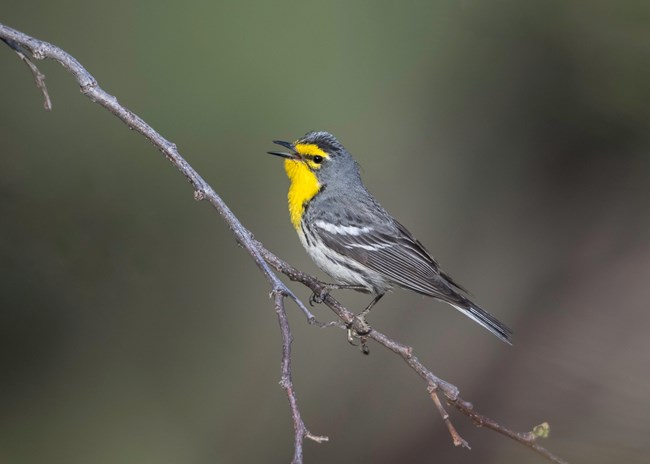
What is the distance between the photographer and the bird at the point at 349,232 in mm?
3895

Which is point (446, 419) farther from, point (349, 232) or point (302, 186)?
point (302, 186)

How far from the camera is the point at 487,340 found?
6.22m

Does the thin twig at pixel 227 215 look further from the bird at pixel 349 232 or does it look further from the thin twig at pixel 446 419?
the bird at pixel 349 232

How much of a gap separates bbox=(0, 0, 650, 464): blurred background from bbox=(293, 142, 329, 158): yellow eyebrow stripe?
5.12ft

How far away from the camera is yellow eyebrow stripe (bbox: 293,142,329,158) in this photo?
4.12 m

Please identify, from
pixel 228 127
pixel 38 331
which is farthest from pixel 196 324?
pixel 228 127

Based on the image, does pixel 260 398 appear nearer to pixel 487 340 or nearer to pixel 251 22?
pixel 487 340

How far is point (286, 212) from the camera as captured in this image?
237 inches

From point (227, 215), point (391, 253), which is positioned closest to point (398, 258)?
point (391, 253)

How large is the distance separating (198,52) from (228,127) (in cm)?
56

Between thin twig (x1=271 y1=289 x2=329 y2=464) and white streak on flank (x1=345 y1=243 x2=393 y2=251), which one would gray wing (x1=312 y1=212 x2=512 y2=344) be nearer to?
white streak on flank (x1=345 y1=243 x2=393 y2=251)

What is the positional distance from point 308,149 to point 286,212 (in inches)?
76.2

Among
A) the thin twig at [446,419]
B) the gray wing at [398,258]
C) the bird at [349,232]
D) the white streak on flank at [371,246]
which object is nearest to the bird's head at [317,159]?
the bird at [349,232]

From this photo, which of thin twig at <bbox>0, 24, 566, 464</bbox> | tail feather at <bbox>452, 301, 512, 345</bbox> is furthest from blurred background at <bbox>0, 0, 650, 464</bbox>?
thin twig at <bbox>0, 24, 566, 464</bbox>
